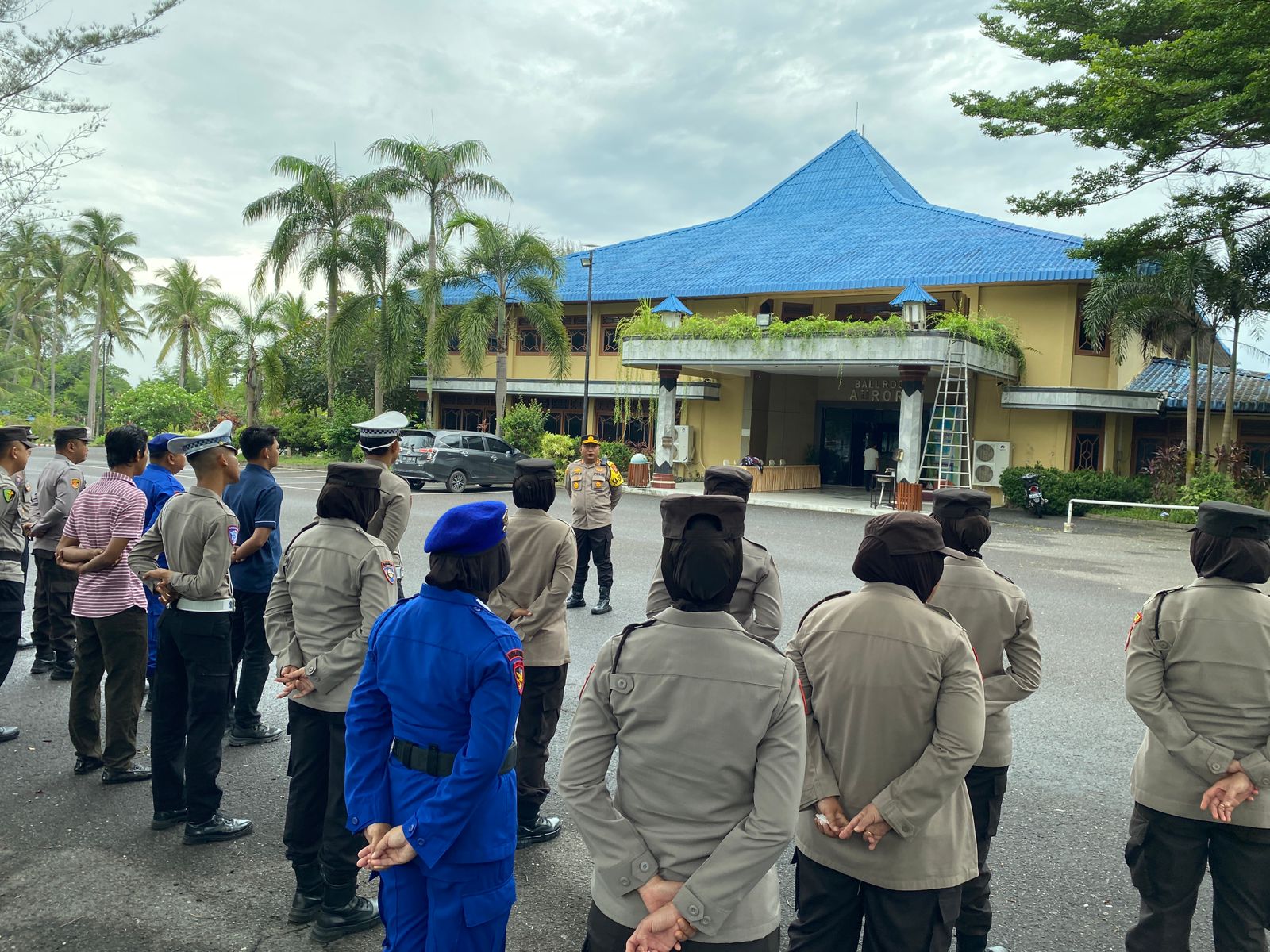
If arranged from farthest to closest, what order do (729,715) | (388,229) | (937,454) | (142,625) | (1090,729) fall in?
(388,229)
(937,454)
(1090,729)
(142,625)
(729,715)

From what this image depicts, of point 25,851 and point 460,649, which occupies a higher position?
point 460,649

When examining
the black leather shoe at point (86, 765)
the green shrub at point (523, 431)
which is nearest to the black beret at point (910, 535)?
the black leather shoe at point (86, 765)

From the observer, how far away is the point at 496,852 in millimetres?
2615

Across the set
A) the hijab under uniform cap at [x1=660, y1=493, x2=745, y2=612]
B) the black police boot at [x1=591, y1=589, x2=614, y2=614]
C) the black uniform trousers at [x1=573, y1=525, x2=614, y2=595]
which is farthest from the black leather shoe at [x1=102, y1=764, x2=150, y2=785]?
the black uniform trousers at [x1=573, y1=525, x2=614, y2=595]

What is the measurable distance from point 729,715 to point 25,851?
12.2 ft

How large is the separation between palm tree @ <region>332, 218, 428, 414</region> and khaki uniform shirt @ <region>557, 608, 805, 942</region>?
2920 cm

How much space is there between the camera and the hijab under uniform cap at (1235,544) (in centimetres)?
303

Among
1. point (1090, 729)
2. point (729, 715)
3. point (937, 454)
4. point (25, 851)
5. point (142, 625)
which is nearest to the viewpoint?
point (729, 715)

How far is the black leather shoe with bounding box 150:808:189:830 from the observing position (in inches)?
171

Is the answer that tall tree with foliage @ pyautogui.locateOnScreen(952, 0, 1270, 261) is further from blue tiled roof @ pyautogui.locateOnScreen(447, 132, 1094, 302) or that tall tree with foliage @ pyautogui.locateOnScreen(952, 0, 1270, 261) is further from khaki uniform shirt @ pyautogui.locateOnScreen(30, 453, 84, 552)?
khaki uniform shirt @ pyautogui.locateOnScreen(30, 453, 84, 552)

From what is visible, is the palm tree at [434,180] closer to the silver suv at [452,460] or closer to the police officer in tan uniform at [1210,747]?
the silver suv at [452,460]

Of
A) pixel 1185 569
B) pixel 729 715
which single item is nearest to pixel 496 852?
pixel 729 715

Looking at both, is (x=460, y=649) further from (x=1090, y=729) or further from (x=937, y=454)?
(x=937, y=454)

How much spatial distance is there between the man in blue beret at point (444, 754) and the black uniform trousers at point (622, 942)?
0.40 meters
